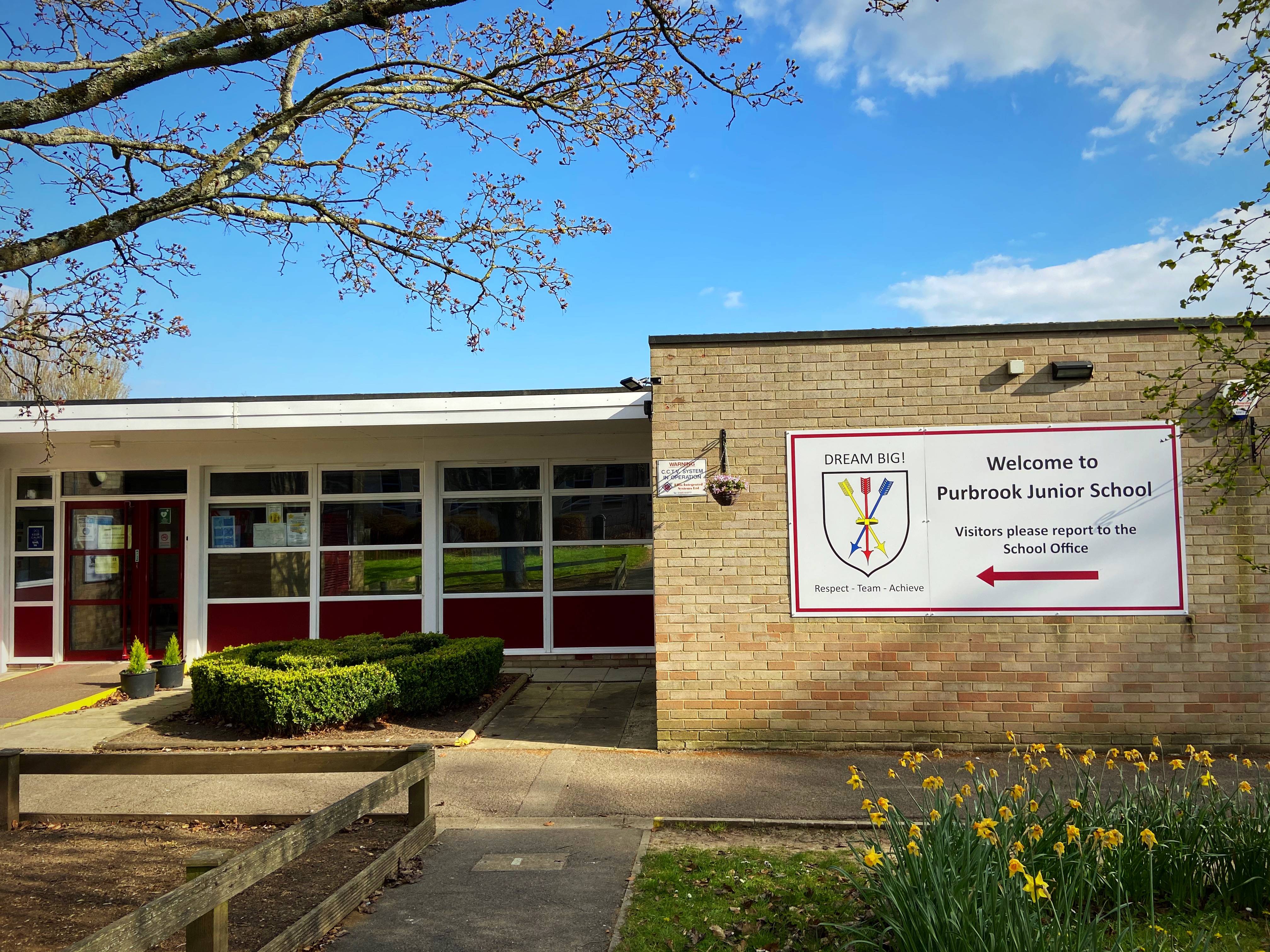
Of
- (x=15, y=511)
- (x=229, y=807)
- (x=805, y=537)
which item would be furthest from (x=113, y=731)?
(x=805, y=537)

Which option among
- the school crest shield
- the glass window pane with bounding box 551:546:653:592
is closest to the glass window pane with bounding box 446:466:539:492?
the glass window pane with bounding box 551:546:653:592

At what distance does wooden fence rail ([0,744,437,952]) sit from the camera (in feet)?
10.3

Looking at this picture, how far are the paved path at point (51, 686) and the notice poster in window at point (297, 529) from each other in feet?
8.84

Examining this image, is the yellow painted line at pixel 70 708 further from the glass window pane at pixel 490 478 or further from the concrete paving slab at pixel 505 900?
the concrete paving slab at pixel 505 900

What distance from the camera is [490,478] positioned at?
40.8ft

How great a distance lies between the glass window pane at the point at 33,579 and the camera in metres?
12.4

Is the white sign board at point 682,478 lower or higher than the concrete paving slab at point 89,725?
higher

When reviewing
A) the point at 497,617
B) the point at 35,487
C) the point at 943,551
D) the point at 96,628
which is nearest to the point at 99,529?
the point at 35,487

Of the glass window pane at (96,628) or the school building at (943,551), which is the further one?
the glass window pane at (96,628)

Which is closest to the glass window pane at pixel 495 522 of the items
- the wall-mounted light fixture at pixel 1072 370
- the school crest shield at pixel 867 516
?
the school crest shield at pixel 867 516

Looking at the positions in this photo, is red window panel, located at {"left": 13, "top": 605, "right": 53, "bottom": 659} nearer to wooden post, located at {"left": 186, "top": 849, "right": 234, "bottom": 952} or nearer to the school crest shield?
wooden post, located at {"left": 186, "top": 849, "right": 234, "bottom": 952}

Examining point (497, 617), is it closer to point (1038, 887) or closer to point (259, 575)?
point (259, 575)

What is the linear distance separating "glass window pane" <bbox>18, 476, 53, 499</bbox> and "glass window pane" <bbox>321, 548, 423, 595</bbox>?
158 inches

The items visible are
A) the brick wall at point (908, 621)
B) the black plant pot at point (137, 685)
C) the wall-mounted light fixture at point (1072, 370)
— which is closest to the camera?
the brick wall at point (908, 621)
